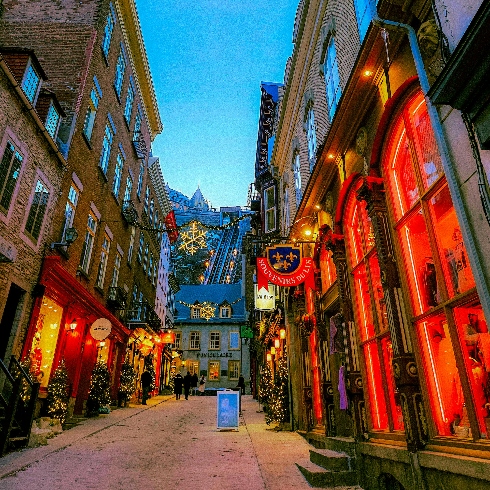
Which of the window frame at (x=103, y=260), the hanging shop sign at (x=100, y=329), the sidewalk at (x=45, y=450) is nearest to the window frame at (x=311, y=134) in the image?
the sidewalk at (x=45, y=450)

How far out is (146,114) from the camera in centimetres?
2516

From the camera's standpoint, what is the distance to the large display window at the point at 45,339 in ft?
40.0

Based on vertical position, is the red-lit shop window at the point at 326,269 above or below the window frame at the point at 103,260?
below

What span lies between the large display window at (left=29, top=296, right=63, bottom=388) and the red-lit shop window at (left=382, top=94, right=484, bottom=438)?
11.3 m

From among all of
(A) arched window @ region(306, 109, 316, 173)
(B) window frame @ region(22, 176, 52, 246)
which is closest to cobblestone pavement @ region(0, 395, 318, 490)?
(B) window frame @ region(22, 176, 52, 246)

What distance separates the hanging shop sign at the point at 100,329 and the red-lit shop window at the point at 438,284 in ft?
39.0

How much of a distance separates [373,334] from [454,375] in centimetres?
227

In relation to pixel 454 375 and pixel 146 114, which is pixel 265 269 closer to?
pixel 454 375

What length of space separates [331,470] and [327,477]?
0.43 m

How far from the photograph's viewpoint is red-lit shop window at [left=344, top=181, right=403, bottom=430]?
5762 mm

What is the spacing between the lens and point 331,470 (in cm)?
568

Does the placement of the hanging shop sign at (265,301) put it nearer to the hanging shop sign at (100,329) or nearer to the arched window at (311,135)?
the hanging shop sign at (100,329)

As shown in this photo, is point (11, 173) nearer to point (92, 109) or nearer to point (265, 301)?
point (92, 109)

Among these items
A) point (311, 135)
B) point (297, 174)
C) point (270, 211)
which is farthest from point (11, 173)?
point (270, 211)
